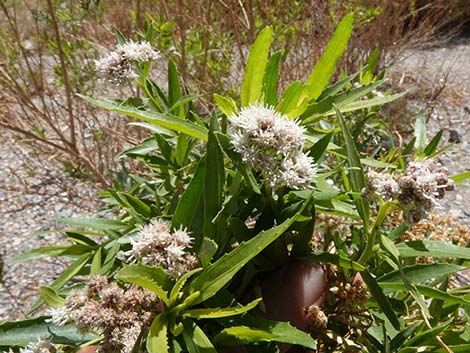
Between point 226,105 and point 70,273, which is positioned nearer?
point 226,105

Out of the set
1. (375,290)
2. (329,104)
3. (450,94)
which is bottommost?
(450,94)

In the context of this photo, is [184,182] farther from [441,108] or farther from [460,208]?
[441,108]

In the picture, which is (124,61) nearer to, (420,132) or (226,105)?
(226,105)

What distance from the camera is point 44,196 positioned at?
2.77 meters

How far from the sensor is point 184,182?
904 millimetres

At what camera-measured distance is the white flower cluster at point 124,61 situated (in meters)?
0.90

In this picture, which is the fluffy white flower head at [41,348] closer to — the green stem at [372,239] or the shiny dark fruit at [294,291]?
the shiny dark fruit at [294,291]

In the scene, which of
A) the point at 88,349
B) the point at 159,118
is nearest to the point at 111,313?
the point at 88,349

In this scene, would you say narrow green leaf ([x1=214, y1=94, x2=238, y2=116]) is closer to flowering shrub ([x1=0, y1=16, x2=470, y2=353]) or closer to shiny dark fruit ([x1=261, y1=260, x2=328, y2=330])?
flowering shrub ([x1=0, y1=16, x2=470, y2=353])

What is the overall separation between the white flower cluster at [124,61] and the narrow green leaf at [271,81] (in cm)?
22

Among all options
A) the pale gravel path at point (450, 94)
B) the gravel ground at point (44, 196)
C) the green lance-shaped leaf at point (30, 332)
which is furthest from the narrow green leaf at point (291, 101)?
the pale gravel path at point (450, 94)

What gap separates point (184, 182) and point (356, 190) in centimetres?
31

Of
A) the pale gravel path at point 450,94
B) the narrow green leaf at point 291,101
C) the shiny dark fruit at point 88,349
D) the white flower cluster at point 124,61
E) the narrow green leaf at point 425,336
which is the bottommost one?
the pale gravel path at point 450,94

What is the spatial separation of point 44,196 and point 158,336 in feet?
7.77
